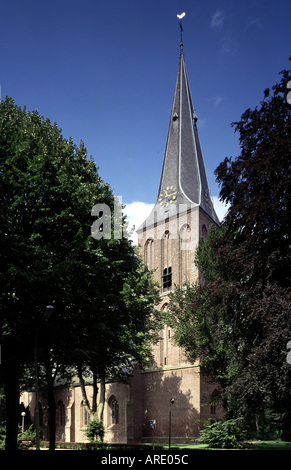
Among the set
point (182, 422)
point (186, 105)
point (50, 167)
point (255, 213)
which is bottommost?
point (182, 422)

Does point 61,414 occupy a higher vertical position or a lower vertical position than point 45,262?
lower

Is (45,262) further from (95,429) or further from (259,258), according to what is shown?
(95,429)

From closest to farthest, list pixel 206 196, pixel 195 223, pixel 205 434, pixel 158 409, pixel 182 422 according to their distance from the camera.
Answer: pixel 205 434 → pixel 182 422 → pixel 158 409 → pixel 195 223 → pixel 206 196

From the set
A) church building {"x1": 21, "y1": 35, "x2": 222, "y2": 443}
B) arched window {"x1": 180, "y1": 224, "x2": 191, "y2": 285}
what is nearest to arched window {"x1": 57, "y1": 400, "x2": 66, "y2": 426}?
church building {"x1": 21, "y1": 35, "x2": 222, "y2": 443}

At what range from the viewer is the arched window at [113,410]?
142 feet

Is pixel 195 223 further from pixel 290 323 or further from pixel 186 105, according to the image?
pixel 290 323

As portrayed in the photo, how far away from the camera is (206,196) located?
5022cm

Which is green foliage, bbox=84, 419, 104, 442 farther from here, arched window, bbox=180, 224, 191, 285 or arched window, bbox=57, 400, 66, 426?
arched window, bbox=57, 400, 66, 426

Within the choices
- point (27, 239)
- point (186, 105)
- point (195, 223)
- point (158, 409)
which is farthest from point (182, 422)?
point (186, 105)

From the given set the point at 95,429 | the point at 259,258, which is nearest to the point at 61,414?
the point at 95,429

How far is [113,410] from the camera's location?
43656 mm

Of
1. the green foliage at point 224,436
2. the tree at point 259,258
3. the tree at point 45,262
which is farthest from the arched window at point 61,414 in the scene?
the tree at point 259,258

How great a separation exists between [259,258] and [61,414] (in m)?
42.4

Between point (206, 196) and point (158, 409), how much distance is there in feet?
76.1
